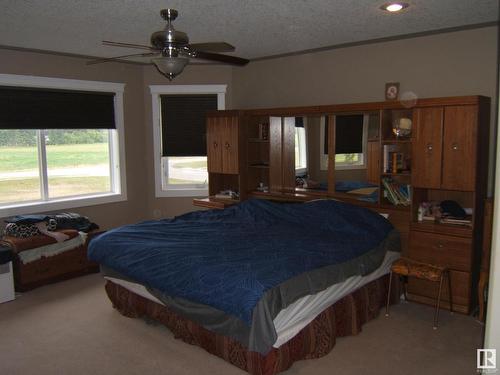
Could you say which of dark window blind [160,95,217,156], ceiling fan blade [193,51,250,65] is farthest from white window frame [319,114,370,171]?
dark window blind [160,95,217,156]

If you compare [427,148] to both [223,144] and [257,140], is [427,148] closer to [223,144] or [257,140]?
[257,140]

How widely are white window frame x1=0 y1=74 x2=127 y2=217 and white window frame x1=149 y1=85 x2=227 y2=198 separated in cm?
44

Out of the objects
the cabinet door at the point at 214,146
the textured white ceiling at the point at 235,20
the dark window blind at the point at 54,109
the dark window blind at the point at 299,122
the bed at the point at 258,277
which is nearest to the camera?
the bed at the point at 258,277

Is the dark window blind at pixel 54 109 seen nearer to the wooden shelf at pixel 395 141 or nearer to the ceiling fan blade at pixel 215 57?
the ceiling fan blade at pixel 215 57

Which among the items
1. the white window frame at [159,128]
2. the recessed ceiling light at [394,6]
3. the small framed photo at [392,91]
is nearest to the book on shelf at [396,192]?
the small framed photo at [392,91]

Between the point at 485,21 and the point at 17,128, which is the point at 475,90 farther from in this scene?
the point at 17,128

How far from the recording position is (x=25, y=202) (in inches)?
197

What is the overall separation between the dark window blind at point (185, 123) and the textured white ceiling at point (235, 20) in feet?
4.95

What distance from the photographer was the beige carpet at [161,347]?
2.97m

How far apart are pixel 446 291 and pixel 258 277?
2051mm

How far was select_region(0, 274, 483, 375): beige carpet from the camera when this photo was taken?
2.97 metres

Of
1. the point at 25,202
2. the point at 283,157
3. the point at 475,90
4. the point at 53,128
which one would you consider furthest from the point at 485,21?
the point at 25,202

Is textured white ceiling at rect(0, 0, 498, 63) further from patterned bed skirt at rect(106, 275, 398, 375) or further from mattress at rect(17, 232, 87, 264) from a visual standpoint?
patterned bed skirt at rect(106, 275, 398, 375)

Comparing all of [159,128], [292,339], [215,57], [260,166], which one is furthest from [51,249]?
[292,339]
